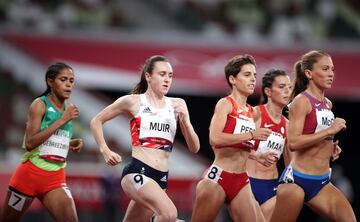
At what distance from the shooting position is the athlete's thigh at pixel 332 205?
9305 millimetres

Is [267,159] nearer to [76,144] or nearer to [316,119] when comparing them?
[316,119]

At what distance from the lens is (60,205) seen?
9.83 meters

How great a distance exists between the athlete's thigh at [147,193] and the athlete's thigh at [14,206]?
1.21 m

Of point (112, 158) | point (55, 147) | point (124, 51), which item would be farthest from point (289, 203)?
point (124, 51)

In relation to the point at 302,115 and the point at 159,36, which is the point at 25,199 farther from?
the point at 159,36

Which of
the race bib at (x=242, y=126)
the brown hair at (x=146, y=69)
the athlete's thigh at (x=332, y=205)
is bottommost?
the athlete's thigh at (x=332, y=205)

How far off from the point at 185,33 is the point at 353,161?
259 inches

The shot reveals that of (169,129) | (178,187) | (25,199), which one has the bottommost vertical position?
(178,187)

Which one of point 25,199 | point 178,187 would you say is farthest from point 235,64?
point 178,187

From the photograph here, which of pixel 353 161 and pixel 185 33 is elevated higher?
pixel 185 33

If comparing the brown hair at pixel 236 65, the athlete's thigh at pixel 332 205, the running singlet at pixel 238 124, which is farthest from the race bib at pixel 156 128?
the athlete's thigh at pixel 332 205

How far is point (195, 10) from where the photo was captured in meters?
25.0

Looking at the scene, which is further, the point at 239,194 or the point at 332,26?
the point at 332,26

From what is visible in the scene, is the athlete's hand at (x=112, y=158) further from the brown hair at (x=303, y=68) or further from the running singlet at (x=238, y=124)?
the brown hair at (x=303, y=68)
